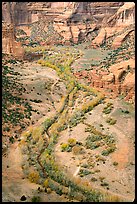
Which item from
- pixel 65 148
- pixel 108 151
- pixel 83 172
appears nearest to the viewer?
pixel 83 172

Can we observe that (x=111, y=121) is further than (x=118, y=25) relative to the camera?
No

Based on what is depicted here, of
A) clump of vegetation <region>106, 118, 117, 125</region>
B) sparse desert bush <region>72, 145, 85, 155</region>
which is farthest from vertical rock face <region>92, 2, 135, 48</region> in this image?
sparse desert bush <region>72, 145, 85, 155</region>

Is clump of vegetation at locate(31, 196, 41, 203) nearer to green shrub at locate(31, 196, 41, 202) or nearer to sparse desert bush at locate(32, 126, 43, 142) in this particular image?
green shrub at locate(31, 196, 41, 202)

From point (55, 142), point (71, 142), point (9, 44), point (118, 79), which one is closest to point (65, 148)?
point (71, 142)

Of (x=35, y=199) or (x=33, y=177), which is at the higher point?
(x=33, y=177)

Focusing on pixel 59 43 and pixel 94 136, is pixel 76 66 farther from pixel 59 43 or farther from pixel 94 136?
pixel 94 136

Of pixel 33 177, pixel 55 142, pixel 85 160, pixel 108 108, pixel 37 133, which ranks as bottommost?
pixel 33 177

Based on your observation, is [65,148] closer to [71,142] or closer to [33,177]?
[71,142]

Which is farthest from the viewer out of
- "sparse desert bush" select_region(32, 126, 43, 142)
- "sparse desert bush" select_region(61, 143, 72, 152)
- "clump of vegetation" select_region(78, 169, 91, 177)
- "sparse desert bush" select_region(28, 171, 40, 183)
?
"sparse desert bush" select_region(32, 126, 43, 142)

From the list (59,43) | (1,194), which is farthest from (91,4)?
(1,194)

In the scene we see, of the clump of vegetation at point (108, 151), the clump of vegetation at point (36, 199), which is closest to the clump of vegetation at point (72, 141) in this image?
the clump of vegetation at point (108, 151)

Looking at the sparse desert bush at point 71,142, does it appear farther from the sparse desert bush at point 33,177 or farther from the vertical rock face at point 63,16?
the vertical rock face at point 63,16
